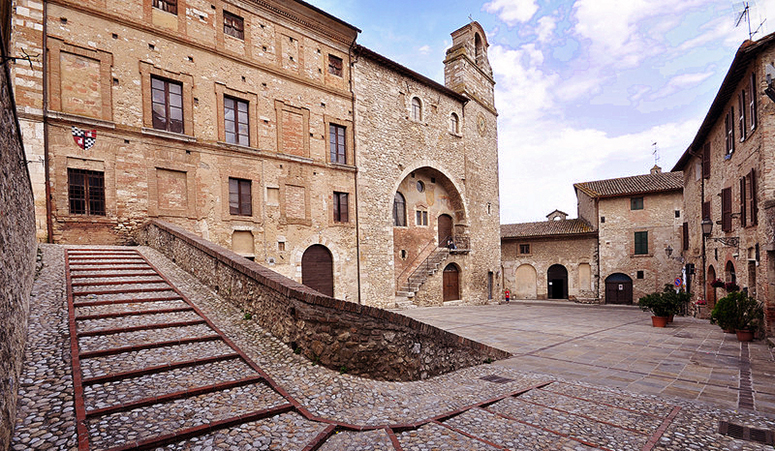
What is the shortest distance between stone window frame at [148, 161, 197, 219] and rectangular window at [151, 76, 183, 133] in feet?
3.92

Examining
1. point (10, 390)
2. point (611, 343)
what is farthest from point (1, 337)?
point (611, 343)

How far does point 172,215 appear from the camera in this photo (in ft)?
38.4

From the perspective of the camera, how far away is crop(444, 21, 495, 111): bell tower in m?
22.5

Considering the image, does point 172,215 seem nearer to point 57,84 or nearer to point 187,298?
point 57,84

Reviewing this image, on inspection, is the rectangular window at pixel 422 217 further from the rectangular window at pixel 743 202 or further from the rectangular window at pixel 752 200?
the rectangular window at pixel 752 200

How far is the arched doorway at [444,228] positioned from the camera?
71.2ft

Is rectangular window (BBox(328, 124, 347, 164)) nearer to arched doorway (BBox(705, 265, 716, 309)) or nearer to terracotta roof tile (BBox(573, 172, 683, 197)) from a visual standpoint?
arched doorway (BBox(705, 265, 716, 309))

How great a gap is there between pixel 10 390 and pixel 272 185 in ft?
37.7

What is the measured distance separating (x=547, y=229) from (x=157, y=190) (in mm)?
26367

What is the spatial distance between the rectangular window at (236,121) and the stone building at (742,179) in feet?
46.5

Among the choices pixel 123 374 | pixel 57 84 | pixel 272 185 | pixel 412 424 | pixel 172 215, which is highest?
pixel 57 84

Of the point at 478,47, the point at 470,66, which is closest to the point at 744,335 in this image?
the point at 470,66

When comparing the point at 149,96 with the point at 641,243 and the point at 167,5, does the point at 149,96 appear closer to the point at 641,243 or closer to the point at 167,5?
the point at 167,5

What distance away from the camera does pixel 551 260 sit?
2811 cm
